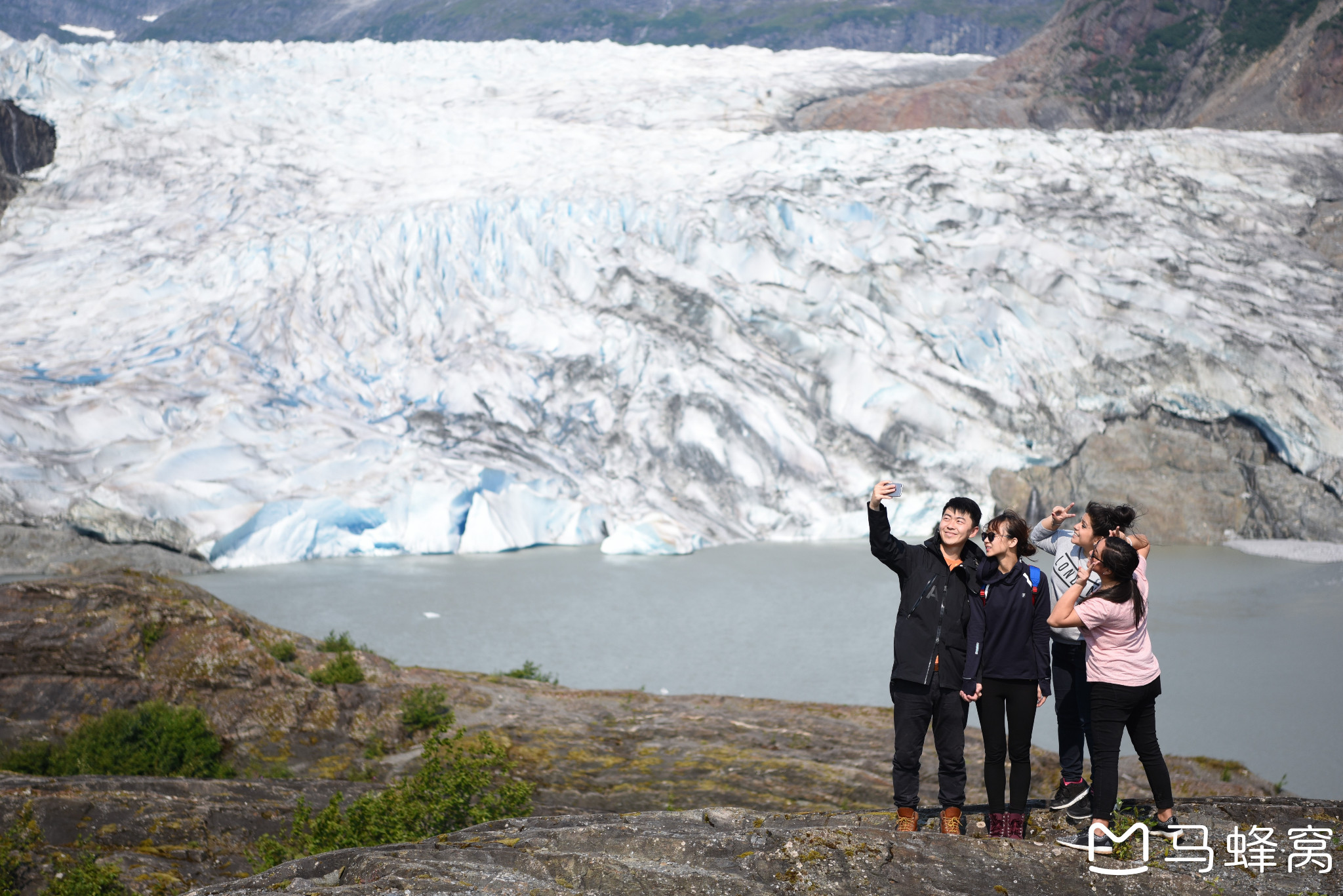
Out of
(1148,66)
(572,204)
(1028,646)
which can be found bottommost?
(1028,646)

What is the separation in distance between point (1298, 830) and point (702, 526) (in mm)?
11470

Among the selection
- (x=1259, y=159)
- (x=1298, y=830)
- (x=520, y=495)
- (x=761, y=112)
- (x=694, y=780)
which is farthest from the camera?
(x=761, y=112)

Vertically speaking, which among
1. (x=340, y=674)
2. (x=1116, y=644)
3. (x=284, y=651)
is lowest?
(x=340, y=674)

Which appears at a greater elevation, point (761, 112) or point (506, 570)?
point (761, 112)

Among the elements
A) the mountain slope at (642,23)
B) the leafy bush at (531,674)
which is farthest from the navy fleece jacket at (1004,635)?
the mountain slope at (642,23)

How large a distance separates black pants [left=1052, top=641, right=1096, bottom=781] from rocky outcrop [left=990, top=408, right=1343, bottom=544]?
1190cm

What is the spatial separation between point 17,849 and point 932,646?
9.86 feet

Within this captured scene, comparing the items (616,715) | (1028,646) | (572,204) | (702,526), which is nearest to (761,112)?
(572,204)

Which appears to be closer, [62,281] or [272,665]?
[272,665]

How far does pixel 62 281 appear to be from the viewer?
17344 mm

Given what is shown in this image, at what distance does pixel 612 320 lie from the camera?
647 inches

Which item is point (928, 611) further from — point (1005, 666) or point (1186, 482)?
point (1186, 482)

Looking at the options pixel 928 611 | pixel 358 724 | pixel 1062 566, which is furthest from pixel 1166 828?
pixel 358 724

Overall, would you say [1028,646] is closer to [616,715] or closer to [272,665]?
[616,715]
